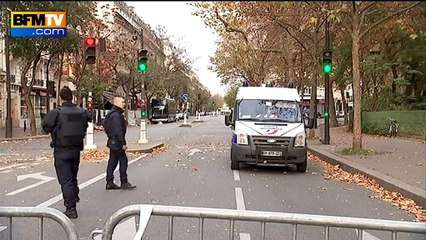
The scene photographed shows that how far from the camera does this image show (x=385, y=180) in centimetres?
1086

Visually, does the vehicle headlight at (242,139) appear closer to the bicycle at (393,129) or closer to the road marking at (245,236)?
the road marking at (245,236)

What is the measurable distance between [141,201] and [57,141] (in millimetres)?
2149

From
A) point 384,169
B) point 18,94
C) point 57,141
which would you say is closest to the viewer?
point 57,141

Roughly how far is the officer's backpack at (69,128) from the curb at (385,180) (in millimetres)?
5759

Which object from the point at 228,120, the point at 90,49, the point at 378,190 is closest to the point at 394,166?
the point at 378,190

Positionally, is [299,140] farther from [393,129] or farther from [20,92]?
[20,92]

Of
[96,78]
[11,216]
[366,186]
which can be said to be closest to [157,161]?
[366,186]

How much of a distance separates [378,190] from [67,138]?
648 centimetres

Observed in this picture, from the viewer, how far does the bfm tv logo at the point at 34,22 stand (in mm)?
4242

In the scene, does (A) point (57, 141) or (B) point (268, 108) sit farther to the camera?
(B) point (268, 108)

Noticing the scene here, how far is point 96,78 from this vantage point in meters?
46.7

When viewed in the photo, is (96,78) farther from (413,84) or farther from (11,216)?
(11,216)

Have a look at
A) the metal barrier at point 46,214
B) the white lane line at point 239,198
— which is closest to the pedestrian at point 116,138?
the white lane line at point 239,198

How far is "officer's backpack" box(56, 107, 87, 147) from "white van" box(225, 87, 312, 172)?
243 inches
